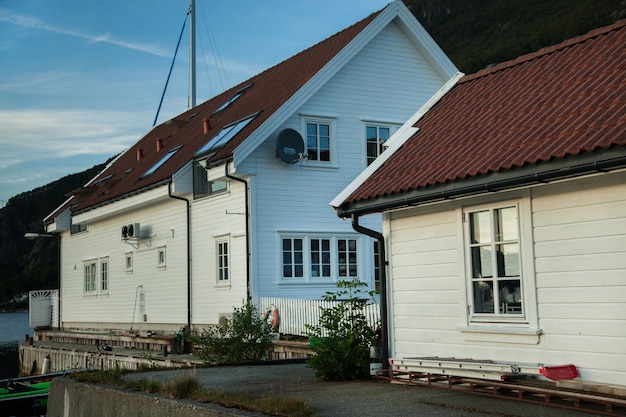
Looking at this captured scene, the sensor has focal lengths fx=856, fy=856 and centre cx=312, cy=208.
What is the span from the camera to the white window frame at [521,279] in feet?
34.8

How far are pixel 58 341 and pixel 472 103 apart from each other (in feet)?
94.4

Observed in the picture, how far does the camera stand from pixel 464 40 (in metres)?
106

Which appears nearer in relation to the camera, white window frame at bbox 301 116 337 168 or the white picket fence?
the white picket fence

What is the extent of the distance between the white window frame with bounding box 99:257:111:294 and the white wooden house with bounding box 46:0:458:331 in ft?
7.69

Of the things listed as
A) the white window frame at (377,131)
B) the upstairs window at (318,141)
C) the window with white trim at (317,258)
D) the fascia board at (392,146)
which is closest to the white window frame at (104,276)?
the window with white trim at (317,258)

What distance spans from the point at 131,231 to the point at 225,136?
665 centimetres

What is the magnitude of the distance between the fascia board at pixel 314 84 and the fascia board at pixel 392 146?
30.4 ft

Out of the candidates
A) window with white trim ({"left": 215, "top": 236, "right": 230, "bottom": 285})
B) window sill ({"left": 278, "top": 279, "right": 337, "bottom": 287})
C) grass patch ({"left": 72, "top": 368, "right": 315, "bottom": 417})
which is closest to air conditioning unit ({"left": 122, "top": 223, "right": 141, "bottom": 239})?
window with white trim ({"left": 215, "top": 236, "right": 230, "bottom": 285})

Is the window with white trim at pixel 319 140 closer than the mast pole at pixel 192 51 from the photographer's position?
Yes

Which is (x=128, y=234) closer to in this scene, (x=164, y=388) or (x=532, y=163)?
(x=164, y=388)

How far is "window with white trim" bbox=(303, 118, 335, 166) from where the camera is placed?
25562 millimetres

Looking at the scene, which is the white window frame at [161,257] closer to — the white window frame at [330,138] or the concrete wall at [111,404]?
the white window frame at [330,138]

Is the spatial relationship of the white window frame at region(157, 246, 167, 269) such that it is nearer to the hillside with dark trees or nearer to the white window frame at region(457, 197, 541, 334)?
the white window frame at region(457, 197, 541, 334)

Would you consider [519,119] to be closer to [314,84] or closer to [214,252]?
[314,84]
